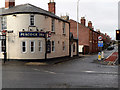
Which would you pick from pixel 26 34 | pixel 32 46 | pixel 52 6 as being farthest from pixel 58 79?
pixel 52 6

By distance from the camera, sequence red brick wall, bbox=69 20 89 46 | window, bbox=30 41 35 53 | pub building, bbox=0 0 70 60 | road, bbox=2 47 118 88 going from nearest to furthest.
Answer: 1. road, bbox=2 47 118 88
2. pub building, bbox=0 0 70 60
3. window, bbox=30 41 35 53
4. red brick wall, bbox=69 20 89 46

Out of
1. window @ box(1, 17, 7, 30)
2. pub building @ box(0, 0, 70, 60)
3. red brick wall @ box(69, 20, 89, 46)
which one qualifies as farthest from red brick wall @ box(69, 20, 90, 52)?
window @ box(1, 17, 7, 30)

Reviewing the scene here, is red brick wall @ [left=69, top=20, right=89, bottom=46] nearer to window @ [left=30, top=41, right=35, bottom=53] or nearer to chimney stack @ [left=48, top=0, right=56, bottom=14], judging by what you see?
chimney stack @ [left=48, top=0, right=56, bottom=14]

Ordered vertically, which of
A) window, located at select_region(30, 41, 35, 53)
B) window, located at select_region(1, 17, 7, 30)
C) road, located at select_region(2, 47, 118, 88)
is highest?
window, located at select_region(1, 17, 7, 30)

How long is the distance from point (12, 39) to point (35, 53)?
3567mm

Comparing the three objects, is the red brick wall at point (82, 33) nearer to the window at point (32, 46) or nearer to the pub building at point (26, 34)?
the pub building at point (26, 34)

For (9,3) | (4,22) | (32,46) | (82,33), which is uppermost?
(9,3)

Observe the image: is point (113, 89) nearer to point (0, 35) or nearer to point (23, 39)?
point (23, 39)

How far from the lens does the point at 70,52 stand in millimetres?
34781

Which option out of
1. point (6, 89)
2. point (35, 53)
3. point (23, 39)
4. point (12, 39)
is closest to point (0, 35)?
point (12, 39)

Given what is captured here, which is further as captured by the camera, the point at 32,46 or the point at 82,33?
the point at 82,33

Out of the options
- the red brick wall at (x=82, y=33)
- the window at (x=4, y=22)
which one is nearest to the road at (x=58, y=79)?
the window at (x=4, y=22)

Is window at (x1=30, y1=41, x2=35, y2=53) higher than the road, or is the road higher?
window at (x1=30, y1=41, x2=35, y2=53)

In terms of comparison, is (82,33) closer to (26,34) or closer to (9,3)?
(9,3)
